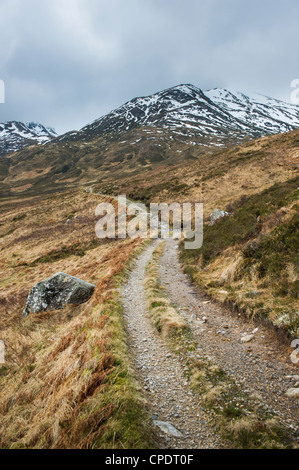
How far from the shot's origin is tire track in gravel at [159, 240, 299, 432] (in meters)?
4.78

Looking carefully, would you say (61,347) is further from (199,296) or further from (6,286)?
(6,286)

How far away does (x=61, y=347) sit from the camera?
788 centimetres

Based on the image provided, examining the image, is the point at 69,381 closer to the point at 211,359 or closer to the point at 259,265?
the point at 211,359

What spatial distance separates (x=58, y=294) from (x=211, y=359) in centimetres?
891

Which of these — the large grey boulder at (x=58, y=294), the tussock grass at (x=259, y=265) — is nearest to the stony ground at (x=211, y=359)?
the tussock grass at (x=259, y=265)

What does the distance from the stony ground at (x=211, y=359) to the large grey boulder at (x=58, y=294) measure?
3500 mm

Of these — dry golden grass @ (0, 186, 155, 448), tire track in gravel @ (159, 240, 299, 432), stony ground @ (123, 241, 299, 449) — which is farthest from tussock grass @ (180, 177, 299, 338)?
dry golden grass @ (0, 186, 155, 448)

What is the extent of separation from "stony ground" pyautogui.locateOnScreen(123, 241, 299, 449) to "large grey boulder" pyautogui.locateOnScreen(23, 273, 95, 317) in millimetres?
3500

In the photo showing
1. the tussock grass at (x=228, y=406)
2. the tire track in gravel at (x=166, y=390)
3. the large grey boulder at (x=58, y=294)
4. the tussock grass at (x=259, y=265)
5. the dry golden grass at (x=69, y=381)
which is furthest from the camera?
the large grey boulder at (x=58, y=294)

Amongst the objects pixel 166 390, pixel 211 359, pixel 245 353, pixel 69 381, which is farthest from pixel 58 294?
pixel 245 353

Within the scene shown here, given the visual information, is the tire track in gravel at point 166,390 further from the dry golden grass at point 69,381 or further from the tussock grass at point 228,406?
the dry golden grass at point 69,381

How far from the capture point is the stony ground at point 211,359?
14.1ft

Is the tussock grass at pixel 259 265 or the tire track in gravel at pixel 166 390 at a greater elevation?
the tussock grass at pixel 259 265
